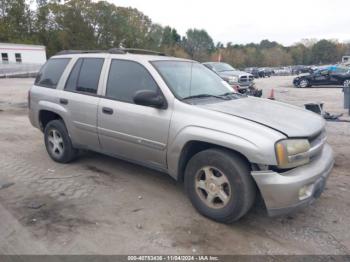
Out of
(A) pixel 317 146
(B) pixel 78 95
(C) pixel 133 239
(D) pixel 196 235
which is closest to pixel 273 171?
(A) pixel 317 146

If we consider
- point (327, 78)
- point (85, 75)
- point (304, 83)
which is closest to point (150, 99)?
point (85, 75)

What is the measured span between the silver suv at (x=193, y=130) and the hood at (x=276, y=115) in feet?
0.04

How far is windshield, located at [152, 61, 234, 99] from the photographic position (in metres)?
3.96

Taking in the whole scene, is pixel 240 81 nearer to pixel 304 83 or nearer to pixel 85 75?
pixel 85 75

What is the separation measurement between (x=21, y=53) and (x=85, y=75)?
1543 inches

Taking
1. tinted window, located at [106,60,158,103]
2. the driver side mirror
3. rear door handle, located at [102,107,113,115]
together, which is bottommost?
rear door handle, located at [102,107,113,115]

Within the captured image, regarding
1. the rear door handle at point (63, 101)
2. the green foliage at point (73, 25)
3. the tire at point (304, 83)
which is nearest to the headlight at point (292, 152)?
the rear door handle at point (63, 101)

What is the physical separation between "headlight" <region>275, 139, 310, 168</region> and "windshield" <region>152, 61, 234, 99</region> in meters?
1.34

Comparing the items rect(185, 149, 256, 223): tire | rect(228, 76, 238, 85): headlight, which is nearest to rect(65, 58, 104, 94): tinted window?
rect(185, 149, 256, 223): tire

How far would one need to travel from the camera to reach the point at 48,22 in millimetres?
56375

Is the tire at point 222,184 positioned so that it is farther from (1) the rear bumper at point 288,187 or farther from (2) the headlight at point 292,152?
(2) the headlight at point 292,152

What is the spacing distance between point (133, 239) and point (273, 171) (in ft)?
5.04

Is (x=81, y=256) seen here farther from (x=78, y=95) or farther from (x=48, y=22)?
(x=48, y=22)

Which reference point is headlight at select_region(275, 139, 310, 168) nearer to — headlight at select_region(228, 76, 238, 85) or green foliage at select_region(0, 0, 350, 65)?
headlight at select_region(228, 76, 238, 85)
